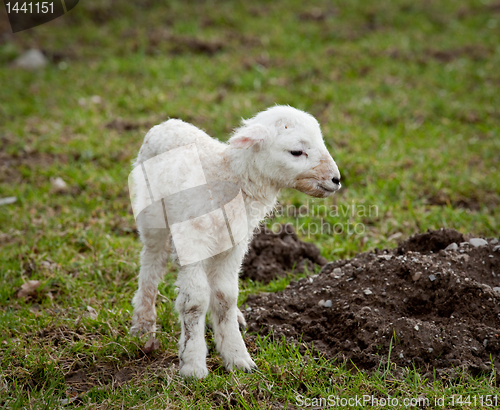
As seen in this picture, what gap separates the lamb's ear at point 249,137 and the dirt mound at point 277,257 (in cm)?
194

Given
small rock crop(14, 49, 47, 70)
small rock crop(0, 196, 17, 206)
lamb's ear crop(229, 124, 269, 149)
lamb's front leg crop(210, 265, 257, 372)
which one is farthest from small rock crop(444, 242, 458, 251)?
small rock crop(14, 49, 47, 70)

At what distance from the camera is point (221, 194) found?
3498mm

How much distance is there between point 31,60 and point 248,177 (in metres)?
8.27

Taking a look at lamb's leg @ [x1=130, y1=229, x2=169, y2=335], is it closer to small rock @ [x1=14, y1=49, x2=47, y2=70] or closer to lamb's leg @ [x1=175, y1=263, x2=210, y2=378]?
lamb's leg @ [x1=175, y1=263, x2=210, y2=378]

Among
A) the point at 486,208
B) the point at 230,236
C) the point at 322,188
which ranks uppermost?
the point at 322,188

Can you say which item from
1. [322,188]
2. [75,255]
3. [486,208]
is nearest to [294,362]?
[322,188]

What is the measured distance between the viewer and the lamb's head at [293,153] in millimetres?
3377

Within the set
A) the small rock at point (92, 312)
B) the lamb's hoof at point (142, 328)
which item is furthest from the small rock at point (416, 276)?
the small rock at point (92, 312)

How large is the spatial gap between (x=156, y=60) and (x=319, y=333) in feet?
25.2

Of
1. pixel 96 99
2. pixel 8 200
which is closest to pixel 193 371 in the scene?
pixel 8 200

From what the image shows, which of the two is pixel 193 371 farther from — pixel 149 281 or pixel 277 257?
pixel 277 257

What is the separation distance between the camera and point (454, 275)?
12.6ft

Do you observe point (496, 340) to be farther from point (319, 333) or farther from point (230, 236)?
point (230, 236)

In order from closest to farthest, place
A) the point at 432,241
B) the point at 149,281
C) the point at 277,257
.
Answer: the point at 149,281 → the point at 432,241 → the point at 277,257
